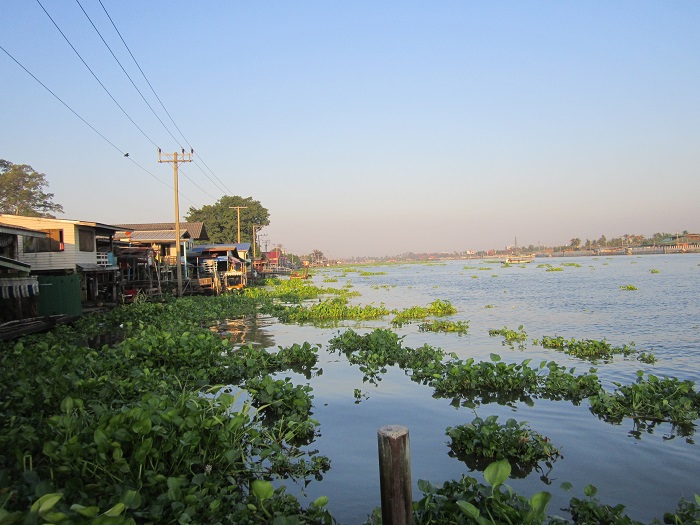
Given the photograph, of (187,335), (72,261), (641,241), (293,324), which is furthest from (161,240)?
(641,241)

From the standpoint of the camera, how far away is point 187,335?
12125 mm

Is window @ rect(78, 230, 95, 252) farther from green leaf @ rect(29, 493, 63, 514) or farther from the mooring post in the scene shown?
the mooring post

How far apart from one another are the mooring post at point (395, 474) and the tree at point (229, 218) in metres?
76.0

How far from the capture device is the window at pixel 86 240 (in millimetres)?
24019

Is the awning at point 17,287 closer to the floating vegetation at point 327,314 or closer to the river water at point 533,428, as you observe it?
the river water at point 533,428

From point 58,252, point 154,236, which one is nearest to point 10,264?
point 58,252

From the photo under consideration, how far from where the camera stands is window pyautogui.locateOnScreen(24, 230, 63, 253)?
890 inches

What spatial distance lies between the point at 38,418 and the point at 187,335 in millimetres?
5651

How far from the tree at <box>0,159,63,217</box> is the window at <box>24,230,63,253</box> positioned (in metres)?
28.8

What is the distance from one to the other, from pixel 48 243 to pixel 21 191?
32.8m

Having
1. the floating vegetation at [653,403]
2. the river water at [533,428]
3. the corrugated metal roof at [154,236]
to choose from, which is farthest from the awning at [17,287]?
the corrugated metal roof at [154,236]

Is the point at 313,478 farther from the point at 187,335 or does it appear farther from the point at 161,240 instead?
the point at 161,240

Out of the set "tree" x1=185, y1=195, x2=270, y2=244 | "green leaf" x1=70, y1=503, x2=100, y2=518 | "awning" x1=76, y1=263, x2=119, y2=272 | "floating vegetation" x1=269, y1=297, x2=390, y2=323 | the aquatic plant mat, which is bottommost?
"floating vegetation" x1=269, y1=297, x2=390, y2=323

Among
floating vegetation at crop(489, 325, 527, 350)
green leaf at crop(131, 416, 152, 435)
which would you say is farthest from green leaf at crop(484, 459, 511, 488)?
floating vegetation at crop(489, 325, 527, 350)
